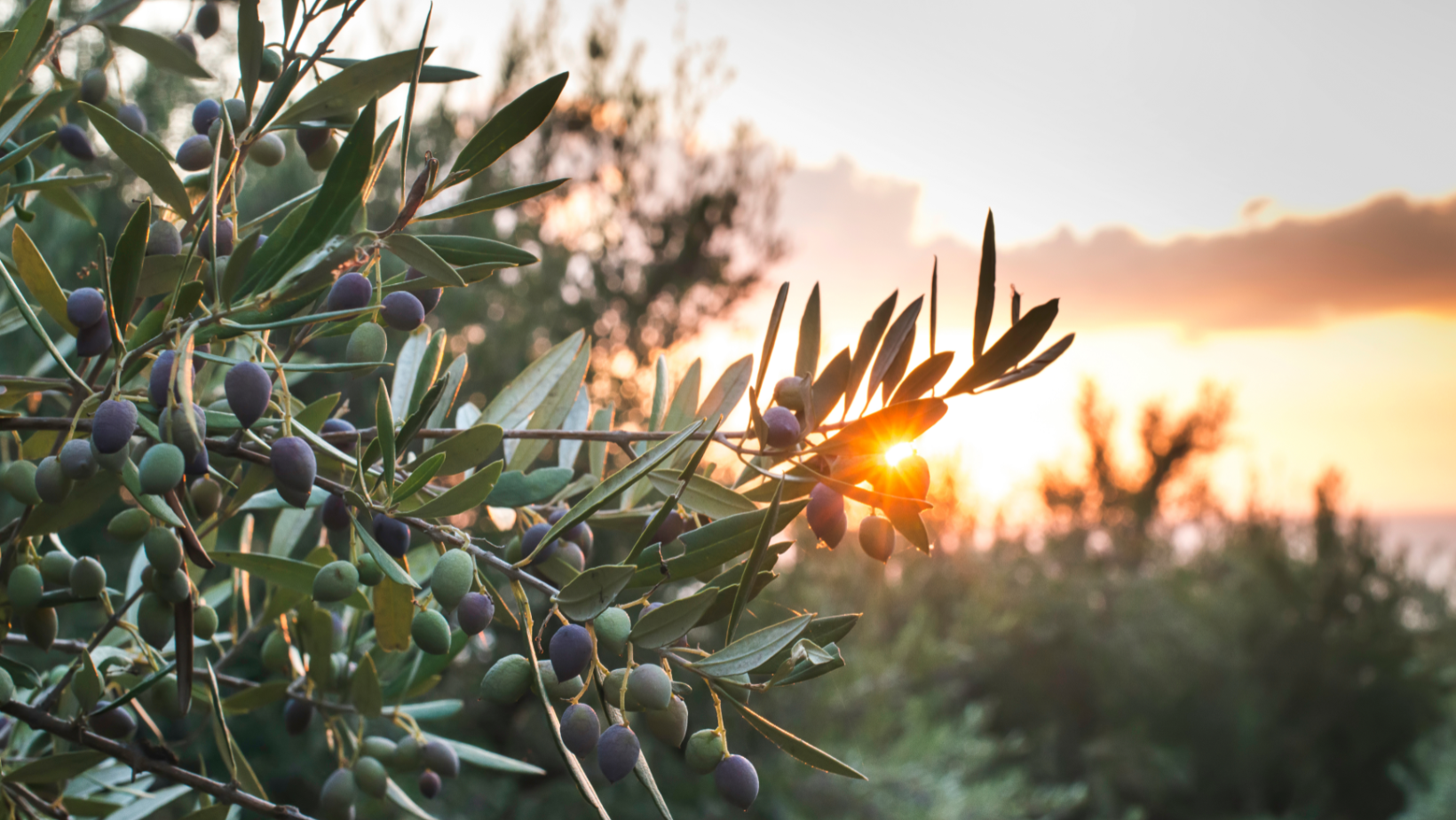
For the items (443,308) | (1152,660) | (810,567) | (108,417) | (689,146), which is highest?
(689,146)

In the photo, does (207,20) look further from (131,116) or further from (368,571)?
(368,571)

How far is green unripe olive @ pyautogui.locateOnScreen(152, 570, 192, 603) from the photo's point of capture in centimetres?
27

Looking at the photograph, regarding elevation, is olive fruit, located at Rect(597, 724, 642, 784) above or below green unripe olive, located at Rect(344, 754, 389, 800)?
above

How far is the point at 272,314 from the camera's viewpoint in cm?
25

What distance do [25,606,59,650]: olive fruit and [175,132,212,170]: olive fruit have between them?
0.16 meters

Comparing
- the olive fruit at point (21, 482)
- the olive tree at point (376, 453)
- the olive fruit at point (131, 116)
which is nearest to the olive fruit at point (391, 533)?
the olive tree at point (376, 453)

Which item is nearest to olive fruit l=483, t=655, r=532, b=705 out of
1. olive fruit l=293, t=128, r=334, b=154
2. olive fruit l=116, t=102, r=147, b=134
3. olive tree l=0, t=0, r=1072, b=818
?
olive tree l=0, t=0, r=1072, b=818

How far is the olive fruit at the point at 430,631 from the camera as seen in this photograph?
0.28 meters

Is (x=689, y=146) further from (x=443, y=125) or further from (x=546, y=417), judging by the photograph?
(x=546, y=417)

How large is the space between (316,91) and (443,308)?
278 cm

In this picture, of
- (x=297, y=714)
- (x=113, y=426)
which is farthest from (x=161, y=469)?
(x=297, y=714)

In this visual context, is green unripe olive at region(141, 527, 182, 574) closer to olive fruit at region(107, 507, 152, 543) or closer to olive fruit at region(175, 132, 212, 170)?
olive fruit at region(107, 507, 152, 543)

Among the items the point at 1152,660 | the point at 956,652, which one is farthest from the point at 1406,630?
the point at 956,652

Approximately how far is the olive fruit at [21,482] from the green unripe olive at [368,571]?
0.31 feet
